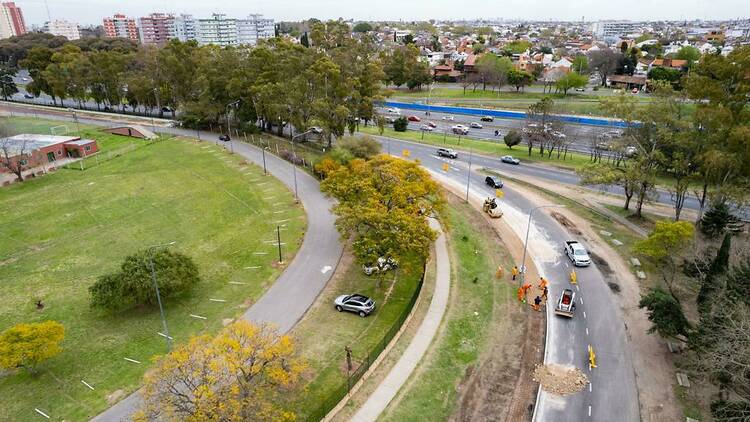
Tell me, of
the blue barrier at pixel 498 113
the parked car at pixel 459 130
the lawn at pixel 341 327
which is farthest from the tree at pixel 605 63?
the lawn at pixel 341 327

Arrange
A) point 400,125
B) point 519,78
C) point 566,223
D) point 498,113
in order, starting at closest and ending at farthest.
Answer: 1. point 566,223
2. point 400,125
3. point 498,113
4. point 519,78

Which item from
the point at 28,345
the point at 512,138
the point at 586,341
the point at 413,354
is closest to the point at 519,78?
the point at 512,138

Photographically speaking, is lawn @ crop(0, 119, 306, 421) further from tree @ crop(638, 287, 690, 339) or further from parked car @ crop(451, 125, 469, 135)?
parked car @ crop(451, 125, 469, 135)

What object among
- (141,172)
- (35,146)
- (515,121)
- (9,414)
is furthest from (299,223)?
(515,121)

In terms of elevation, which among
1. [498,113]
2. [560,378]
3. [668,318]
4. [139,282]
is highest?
[498,113]

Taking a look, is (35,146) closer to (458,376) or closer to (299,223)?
(299,223)

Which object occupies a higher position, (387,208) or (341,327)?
(387,208)

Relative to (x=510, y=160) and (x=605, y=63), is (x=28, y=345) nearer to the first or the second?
(x=510, y=160)
